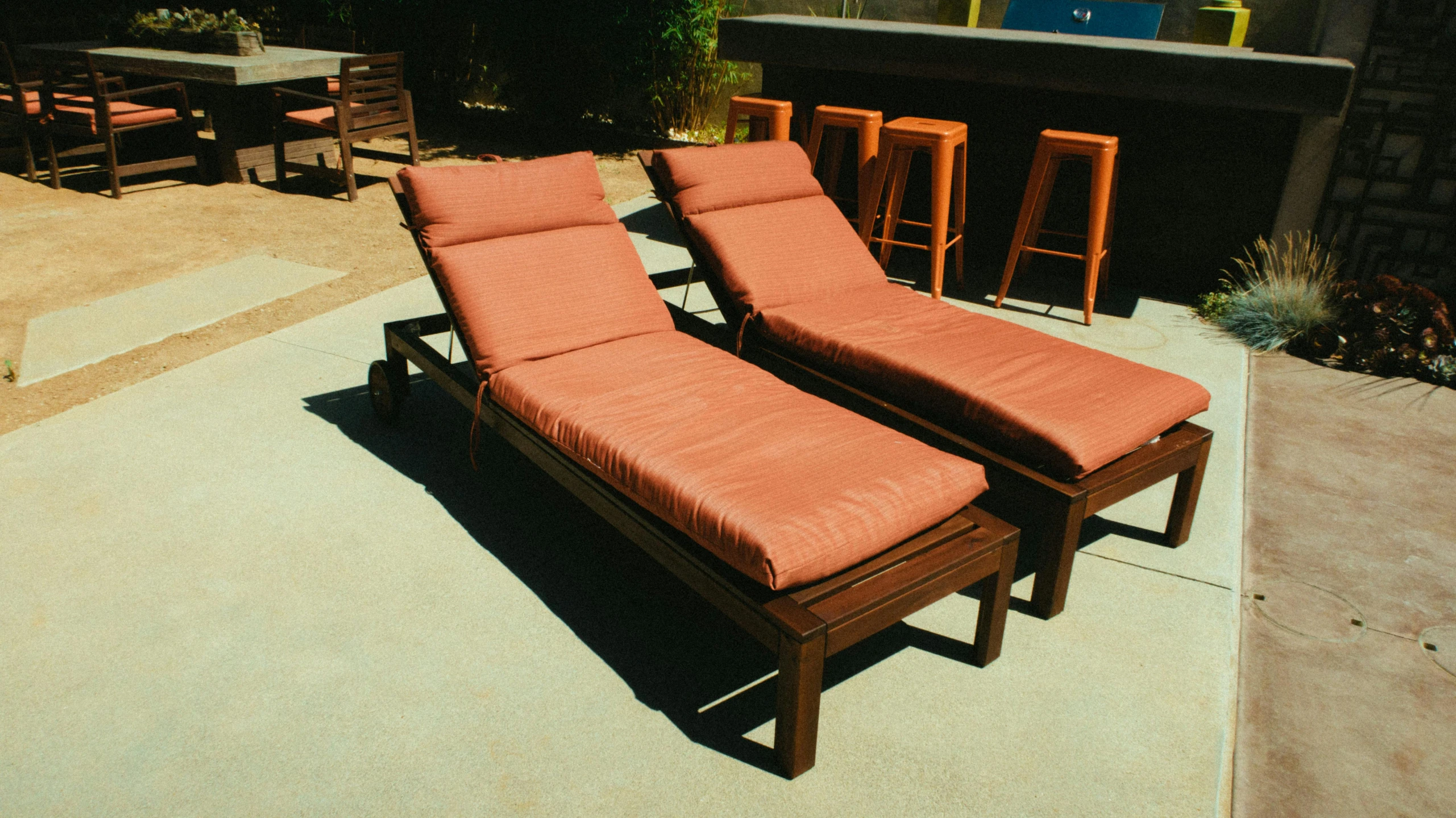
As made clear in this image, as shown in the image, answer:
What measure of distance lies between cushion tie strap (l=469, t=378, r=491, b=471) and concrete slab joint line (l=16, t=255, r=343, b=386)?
2046 mm

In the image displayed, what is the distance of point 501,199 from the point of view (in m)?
3.23

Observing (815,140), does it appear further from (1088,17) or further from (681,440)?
(681,440)

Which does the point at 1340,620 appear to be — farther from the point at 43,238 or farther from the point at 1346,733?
the point at 43,238

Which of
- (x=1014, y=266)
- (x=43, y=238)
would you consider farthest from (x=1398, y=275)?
(x=43, y=238)

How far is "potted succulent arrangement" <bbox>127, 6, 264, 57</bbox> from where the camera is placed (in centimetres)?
699

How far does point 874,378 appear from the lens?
3049 mm

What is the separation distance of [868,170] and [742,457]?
322cm

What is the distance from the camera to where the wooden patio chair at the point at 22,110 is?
661cm

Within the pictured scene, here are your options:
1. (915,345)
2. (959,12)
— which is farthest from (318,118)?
(915,345)

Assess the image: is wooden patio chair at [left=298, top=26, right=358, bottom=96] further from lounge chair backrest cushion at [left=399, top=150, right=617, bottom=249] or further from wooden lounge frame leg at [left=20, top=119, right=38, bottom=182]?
lounge chair backrest cushion at [left=399, top=150, right=617, bottom=249]

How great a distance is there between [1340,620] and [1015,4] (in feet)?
17.1

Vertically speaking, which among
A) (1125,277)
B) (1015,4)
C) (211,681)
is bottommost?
(211,681)

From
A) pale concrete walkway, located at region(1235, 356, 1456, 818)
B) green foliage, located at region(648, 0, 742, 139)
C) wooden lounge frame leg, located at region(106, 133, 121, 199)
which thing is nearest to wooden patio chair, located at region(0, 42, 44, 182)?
wooden lounge frame leg, located at region(106, 133, 121, 199)

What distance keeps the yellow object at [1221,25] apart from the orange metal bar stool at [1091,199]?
1.92m
